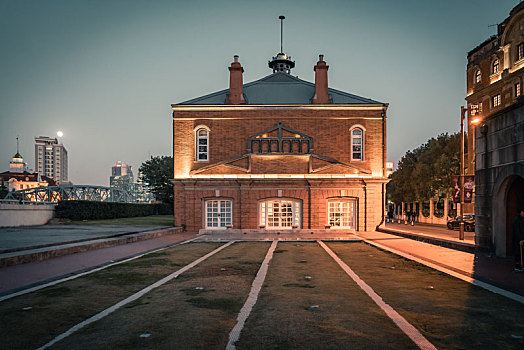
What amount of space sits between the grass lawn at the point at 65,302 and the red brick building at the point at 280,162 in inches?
757

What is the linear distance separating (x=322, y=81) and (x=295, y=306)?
97.7ft

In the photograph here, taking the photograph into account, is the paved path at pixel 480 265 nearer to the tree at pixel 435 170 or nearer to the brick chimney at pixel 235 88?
the brick chimney at pixel 235 88

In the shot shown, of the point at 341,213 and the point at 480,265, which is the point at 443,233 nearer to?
the point at 341,213

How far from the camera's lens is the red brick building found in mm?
32156

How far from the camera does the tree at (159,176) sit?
241 ft

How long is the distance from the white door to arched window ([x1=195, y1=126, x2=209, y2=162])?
152 inches

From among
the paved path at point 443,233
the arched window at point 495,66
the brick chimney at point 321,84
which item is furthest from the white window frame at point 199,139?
the arched window at point 495,66

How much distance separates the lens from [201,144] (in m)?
34.2

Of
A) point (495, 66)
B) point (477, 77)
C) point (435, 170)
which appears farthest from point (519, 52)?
point (435, 170)

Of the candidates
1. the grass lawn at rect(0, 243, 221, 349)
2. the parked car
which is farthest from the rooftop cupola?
the grass lawn at rect(0, 243, 221, 349)

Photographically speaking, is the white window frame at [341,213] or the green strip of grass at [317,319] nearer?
the green strip of grass at [317,319]

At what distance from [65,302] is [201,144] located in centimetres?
2658

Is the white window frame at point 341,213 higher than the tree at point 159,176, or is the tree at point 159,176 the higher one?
the tree at point 159,176

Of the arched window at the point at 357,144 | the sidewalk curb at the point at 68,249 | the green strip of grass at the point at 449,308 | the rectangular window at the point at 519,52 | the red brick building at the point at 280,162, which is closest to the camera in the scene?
the green strip of grass at the point at 449,308
